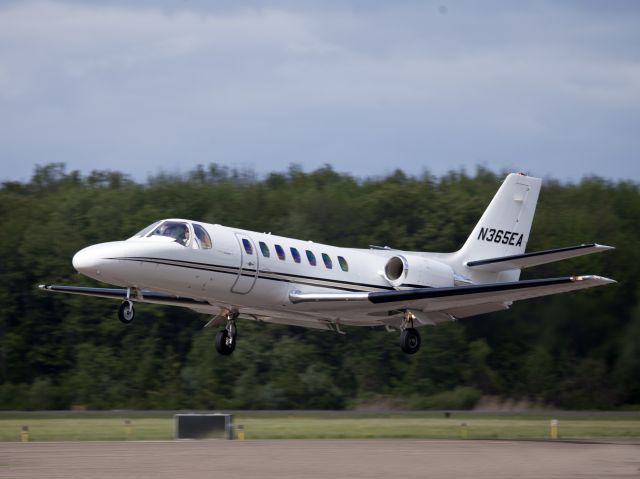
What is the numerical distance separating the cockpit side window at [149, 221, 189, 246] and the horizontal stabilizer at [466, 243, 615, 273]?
756 centimetres

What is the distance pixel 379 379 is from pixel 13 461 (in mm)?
25345

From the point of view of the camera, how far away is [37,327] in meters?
48.5

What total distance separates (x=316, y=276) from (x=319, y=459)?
226 inches

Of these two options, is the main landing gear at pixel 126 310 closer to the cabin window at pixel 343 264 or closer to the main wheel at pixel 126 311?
the main wheel at pixel 126 311

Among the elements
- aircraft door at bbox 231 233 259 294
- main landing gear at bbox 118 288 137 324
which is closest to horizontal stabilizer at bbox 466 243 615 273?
aircraft door at bbox 231 233 259 294

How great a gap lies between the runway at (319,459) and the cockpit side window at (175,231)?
4.19 m

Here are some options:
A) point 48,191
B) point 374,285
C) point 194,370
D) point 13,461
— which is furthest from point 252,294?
point 48,191

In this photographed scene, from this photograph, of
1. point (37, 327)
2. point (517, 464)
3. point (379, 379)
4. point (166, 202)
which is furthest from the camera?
point (166, 202)

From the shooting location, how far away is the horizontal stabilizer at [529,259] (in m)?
21.9

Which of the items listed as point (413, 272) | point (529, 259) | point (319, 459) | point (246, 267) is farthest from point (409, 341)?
point (319, 459)

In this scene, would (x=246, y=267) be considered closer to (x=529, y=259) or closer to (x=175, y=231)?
(x=175, y=231)

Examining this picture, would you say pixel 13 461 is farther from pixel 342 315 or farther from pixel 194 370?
A: pixel 194 370

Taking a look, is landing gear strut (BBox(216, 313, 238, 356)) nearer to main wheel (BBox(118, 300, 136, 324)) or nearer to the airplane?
the airplane

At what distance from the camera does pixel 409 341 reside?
25109mm
